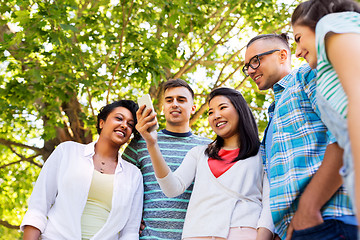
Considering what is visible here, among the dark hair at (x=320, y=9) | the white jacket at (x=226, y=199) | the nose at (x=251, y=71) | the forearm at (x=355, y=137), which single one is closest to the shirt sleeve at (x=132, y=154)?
the white jacket at (x=226, y=199)

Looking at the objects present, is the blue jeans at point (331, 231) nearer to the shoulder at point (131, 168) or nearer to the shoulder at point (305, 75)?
the shoulder at point (305, 75)

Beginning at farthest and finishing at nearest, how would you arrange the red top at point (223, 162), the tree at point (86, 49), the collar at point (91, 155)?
1. the tree at point (86, 49)
2. the collar at point (91, 155)
3. the red top at point (223, 162)

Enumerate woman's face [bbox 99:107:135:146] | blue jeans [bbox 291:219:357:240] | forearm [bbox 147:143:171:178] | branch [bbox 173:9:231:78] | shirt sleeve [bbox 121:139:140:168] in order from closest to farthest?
blue jeans [bbox 291:219:357:240], forearm [bbox 147:143:171:178], woman's face [bbox 99:107:135:146], shirt sleeve [bbox 121:139:140:168], branch [bbox 173:9:231:78]

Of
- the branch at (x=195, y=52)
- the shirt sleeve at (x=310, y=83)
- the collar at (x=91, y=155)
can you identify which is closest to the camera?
the shirt sleeve at (x=310, y=83)

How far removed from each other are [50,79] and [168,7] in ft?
6.70

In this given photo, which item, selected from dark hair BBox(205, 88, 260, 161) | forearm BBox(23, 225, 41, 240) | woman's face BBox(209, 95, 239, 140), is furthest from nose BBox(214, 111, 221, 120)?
forearm BBox(23, 225, 41, 240)

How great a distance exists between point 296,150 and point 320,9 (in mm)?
707

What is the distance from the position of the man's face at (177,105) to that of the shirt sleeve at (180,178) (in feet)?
2.09

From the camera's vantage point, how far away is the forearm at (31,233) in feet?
8.85

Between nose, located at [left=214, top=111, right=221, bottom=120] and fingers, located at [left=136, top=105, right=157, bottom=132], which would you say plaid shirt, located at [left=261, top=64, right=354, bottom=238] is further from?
fingers, located at [left=136, top=105, right=157, bottom=132]

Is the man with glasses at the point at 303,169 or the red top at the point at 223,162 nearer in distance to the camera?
the man with glasses at the point at 303,169

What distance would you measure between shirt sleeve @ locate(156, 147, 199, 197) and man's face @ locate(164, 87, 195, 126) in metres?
0.64

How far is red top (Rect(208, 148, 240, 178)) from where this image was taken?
8.43 ft

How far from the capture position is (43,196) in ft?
9.39
